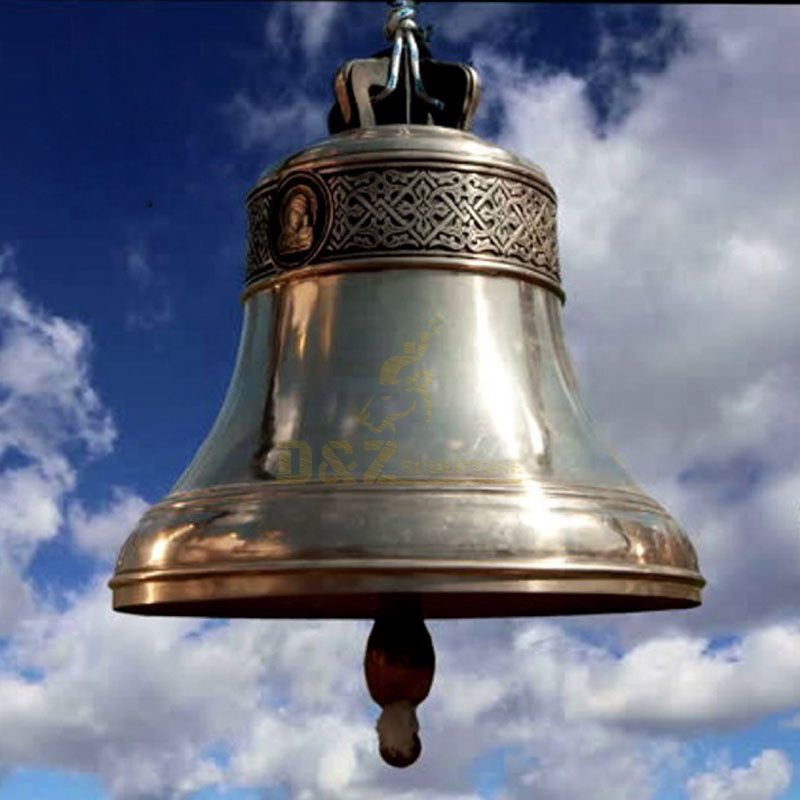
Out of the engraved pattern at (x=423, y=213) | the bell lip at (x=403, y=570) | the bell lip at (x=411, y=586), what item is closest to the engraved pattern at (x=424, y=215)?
the engraved pattern at (x=423, y=213)

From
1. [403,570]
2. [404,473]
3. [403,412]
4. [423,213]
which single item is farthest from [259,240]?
[403,570]

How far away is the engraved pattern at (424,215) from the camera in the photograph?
2754 mm

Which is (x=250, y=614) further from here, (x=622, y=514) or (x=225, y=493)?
(x=622, y=514)

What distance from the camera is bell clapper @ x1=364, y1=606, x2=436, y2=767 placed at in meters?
2.81

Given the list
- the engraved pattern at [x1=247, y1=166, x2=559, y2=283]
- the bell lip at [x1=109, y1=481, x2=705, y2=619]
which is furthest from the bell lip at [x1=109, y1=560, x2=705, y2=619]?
the engraved pattern at [x1=247, y1=166, x2=559, y2=283]

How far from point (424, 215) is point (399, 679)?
91 cm

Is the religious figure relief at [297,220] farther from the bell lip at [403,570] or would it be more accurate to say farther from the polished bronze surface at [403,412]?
the bell lip at [403,570]

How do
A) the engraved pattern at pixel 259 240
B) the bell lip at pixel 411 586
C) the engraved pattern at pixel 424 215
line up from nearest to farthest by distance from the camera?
the bell lip at pixel 411 586 < the engraved pattern at pixel 424 215 < the engraved pattern at pixel 259 240

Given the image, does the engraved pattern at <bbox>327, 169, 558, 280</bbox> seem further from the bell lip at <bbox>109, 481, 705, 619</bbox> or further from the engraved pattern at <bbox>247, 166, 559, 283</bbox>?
the bell lip at <bbox>109, 481, 705, 619</bbox>

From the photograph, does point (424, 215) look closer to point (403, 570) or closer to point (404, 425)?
point (404, 425)

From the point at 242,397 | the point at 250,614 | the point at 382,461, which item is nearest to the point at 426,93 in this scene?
the point at 242,397

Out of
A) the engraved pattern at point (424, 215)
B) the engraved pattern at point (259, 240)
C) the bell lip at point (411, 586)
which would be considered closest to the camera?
the bell lip at point (411, 586)

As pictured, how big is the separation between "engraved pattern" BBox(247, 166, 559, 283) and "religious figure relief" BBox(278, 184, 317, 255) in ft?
0.15

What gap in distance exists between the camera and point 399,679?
2850 millimetres
